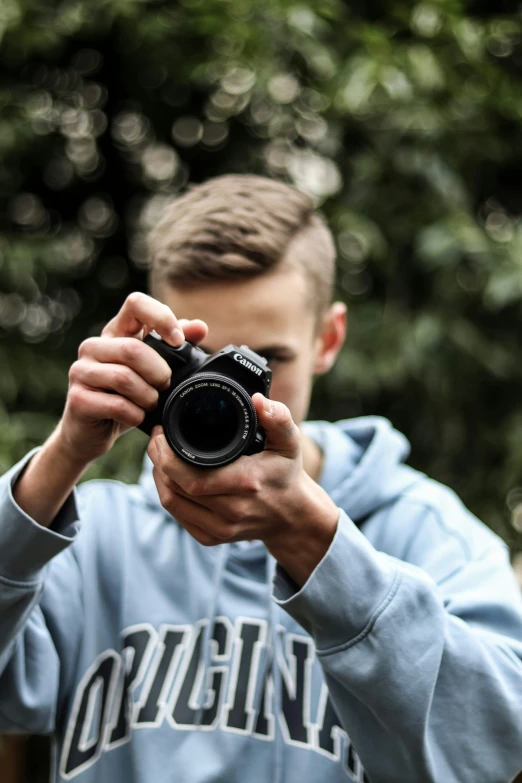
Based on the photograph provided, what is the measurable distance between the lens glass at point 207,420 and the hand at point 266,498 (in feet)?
0.11

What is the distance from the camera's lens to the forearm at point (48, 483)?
42.5 inches

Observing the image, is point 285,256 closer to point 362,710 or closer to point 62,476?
point 62,476

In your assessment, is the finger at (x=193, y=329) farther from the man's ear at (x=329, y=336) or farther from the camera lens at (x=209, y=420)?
the man's ear at (x=329, y=336)

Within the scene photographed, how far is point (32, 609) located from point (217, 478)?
0.34 metres

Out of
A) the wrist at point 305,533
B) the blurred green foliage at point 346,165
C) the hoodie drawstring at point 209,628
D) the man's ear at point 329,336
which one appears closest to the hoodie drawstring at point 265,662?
the hoodie drawstring at point 209,628

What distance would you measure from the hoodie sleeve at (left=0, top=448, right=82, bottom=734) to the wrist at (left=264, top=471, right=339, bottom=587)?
29 cm

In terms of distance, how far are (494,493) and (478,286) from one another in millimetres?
526

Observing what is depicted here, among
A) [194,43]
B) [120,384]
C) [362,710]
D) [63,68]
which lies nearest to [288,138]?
[194,43]

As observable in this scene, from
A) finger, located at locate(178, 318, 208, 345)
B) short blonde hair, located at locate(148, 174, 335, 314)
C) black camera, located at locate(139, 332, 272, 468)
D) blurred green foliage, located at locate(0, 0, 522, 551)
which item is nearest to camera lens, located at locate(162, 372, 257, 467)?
black camera, located at locate(139, 332, 272, 468)

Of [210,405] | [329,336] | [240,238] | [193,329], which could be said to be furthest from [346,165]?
[210,405]

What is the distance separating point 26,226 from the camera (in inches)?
95.4

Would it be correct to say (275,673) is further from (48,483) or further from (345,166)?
(345,166)

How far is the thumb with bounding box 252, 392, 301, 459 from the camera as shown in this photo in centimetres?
97

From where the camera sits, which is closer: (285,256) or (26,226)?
(285,256)
